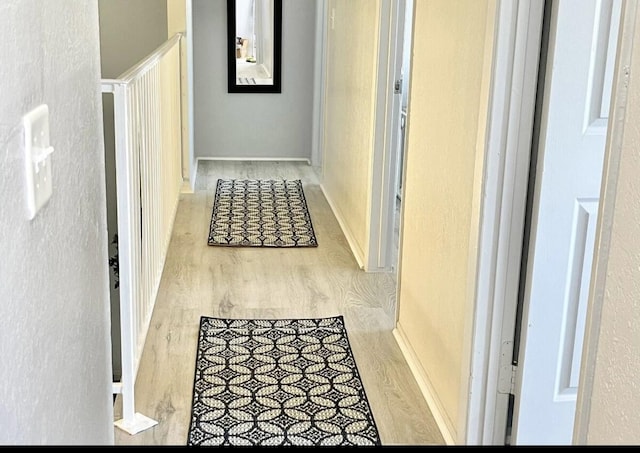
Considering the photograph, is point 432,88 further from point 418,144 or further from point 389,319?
point 389,319

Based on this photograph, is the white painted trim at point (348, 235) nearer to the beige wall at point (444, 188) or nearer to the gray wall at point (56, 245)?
the beige wall at point (444, 188)

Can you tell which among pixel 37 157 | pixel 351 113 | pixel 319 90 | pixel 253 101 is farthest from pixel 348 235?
pixel 37 157

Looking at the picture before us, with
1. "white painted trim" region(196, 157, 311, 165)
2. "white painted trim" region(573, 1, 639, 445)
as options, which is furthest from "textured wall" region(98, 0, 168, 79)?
"white painted trim" region(573, 1, 639, 445)

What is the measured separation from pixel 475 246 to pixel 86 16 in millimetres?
1341

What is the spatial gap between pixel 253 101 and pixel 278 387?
432 centimetres

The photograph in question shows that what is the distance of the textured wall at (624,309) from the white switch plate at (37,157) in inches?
36.5

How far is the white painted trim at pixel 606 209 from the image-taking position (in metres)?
1.37

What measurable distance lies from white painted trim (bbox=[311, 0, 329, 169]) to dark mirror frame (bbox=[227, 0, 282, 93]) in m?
0.33

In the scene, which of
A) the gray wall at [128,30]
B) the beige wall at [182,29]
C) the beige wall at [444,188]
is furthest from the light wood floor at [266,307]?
the gray wall at [128,30]

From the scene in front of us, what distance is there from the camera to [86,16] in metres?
1.25

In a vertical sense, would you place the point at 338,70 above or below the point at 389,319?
above

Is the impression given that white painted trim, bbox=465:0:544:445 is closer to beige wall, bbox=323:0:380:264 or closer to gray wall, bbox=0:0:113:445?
gray wall, bbox=0:0:113:445

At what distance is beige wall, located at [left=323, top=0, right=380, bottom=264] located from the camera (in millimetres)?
4094

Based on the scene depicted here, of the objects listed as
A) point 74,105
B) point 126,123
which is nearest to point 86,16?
point 74,105
